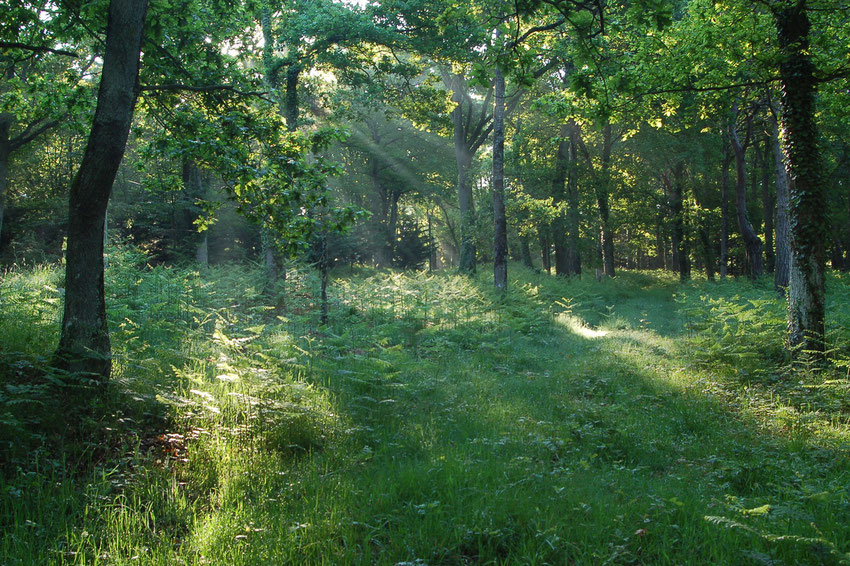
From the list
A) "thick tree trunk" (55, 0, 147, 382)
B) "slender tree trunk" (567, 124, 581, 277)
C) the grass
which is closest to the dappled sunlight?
the grass

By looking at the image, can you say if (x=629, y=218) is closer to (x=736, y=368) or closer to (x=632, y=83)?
(x=736, y=368)

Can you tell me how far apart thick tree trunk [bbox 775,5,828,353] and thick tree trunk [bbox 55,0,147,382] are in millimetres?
9670

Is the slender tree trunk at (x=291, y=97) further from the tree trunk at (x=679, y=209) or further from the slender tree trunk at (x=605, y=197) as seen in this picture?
the tree trunk at (x=679, y=209)

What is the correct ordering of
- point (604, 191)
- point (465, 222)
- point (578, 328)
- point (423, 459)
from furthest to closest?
1. point (604, 191)
2. point (465, 222)
3. point (578, 328)
4. point (423, 459)

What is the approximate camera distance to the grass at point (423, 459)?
10.9ft

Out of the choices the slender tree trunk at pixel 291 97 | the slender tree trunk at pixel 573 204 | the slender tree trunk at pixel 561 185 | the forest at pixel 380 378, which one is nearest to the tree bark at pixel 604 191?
the slender tree trunk at pixel 573 204

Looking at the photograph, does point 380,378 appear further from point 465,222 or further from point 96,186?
point 465,222

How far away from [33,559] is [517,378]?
6932 mm

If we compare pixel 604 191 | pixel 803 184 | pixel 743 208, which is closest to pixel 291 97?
pixel 803 184

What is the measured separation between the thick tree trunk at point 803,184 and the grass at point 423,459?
2.80 ft

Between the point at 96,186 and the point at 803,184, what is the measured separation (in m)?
10.3

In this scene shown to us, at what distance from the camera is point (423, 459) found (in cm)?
491

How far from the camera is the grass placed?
3.31m

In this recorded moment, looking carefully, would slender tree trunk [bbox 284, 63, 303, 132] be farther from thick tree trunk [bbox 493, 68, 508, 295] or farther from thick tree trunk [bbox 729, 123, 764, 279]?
thick tree trunk [bbox 729, 123, 764, 279]
